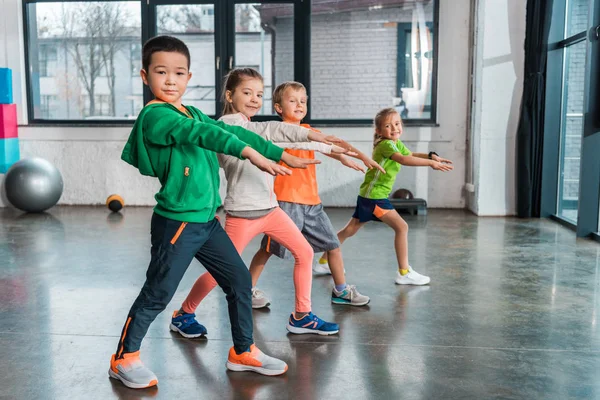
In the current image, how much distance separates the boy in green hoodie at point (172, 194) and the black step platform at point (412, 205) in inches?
181

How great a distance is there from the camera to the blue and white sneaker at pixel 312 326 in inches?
114

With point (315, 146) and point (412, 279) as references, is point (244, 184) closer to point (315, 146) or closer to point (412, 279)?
point (315, 146)

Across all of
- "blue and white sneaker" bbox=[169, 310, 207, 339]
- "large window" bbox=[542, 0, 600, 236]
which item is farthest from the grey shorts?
"large window" bbox=[542, 0, 600, 236]

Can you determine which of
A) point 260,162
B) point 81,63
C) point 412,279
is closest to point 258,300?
point 412,279

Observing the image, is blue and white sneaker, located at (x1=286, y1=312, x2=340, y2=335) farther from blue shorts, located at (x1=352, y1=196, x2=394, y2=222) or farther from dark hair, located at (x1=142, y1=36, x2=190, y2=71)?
dark hair, located at (x1=142, y1=36, x2=190, y2=71)

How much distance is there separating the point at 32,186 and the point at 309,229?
450 centimetres

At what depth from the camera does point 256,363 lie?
2.44 metres

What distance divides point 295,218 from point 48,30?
592 centimetres

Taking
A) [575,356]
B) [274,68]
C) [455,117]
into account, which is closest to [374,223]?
[455,117]

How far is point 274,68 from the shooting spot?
754 centimetres

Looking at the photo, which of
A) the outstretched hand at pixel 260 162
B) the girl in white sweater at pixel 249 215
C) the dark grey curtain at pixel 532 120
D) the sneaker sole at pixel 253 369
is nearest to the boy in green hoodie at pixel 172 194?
the outstretched hand at pixel 260 162

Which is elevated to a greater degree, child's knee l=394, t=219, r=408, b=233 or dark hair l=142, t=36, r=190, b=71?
dark hair l=142, t=36, r=190, b=71

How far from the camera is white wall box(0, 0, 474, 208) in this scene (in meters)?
7.30

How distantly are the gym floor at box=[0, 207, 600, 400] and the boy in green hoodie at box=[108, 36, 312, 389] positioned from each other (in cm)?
26
